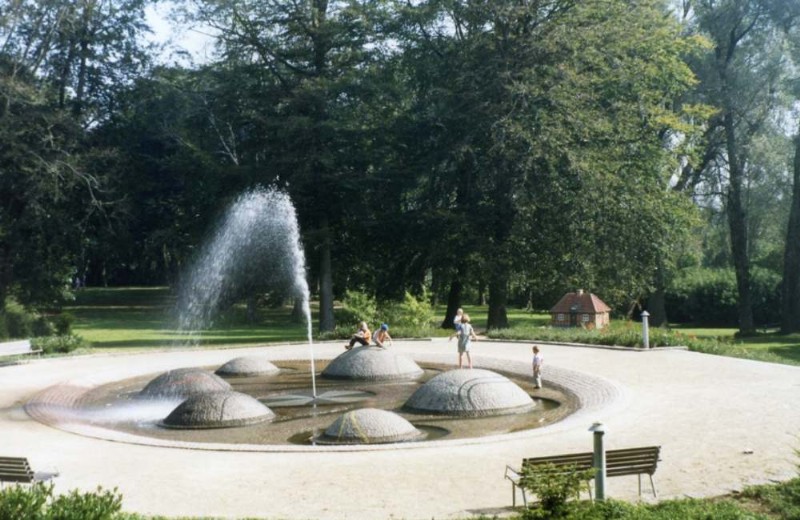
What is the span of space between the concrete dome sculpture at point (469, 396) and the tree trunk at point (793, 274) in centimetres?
2892

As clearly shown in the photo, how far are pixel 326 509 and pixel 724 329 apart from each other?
41561 mm

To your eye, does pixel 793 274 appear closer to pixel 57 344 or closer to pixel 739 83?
pixel 739 83

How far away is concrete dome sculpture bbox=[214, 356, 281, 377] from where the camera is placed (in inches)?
861

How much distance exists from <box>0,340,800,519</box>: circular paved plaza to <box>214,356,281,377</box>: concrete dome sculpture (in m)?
4.25

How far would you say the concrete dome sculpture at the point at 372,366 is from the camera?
2055 centimetres

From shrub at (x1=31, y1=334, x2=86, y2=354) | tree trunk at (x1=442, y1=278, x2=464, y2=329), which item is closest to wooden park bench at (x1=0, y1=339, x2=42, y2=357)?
shrub at (x1=31, y1=334, x2=86, y2=354)

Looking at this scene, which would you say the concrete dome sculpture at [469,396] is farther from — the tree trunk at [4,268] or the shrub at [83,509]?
the tree trunk at [4,268]

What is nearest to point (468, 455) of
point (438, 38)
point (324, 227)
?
point (324, 227)

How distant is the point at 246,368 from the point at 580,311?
66.4 feet

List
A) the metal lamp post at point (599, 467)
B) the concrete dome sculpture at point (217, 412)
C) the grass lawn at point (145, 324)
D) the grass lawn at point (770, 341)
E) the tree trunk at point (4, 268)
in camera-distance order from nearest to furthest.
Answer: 1. the metal lamp post at point (599, 467)
2. the concrete dome sculpture at point (217, 412)
3. the grass lawn at point (770, 341)
4. the grass lawn at point (145, 324)
5. the tree trunk at point (4, 268)

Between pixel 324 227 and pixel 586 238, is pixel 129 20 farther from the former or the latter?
pixel 586 238

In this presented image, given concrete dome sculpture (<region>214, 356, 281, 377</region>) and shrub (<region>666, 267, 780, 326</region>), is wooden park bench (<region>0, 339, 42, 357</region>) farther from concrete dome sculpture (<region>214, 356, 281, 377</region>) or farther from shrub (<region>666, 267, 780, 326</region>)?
shrub (<region>666, 267, 780, 326</region>)

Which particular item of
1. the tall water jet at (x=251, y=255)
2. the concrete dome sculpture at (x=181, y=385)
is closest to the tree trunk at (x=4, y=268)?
the tall water jet at (x=251, y=255)

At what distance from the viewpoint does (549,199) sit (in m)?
33.8
